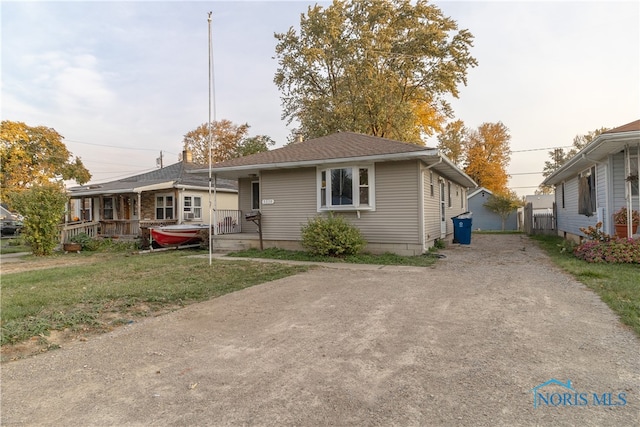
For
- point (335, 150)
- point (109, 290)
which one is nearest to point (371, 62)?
point (335, 150)

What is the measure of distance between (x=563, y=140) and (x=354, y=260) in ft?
118

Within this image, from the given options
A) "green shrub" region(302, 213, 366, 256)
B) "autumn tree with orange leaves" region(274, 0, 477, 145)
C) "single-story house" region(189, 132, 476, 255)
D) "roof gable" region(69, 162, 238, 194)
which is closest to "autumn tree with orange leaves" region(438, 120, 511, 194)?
"autumn tree with orange leaves" region(274, 0, 477, 145)

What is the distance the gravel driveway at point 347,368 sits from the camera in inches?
92.2

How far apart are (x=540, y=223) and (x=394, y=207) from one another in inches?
614

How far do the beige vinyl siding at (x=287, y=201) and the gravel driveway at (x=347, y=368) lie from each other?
6.58 meters

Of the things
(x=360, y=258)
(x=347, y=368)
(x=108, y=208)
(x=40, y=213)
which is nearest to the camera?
(x=347, y=368)

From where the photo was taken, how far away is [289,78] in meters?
23.5

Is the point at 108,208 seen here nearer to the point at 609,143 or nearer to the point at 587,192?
the point at 609,143

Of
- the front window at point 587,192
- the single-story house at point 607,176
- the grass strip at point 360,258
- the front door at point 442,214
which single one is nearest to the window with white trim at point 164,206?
the grass strip at point 360,258

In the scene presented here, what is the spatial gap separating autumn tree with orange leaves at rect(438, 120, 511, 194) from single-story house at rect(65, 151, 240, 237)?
2608 cm

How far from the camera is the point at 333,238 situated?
10.2 m

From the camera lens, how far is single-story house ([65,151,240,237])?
16.7m

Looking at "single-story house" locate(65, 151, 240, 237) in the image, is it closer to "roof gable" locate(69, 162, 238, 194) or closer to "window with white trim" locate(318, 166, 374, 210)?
"roof gable" locate(69, 162, 238, 194)

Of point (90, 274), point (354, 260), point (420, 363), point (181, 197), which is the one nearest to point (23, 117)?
point (181, 197)
